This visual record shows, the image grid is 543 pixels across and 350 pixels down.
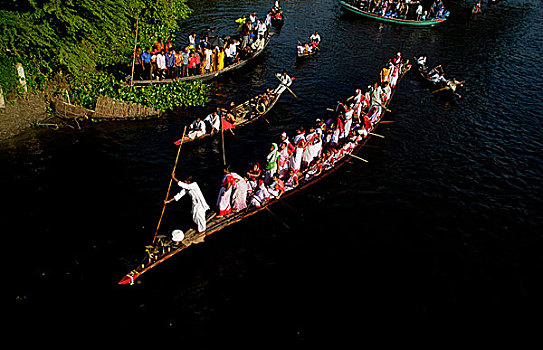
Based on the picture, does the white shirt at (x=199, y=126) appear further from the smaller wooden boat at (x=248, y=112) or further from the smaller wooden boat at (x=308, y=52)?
the smaller wooden boat at (x=308, y=52)

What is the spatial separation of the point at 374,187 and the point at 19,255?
66.3ft

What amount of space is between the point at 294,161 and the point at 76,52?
1842cm

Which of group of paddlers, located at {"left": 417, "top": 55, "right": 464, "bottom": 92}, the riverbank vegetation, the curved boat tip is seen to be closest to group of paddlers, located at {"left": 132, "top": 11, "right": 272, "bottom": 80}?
the riverbank vegetation

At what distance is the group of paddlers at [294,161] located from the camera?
17645 mm

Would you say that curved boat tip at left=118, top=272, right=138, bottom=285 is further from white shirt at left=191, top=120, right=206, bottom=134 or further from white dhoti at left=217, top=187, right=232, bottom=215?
white shirt at left=191, top=120, right=206, bottom=134

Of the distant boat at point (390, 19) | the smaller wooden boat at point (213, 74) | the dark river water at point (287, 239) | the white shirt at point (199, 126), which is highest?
the distant boat at point (390, 19)

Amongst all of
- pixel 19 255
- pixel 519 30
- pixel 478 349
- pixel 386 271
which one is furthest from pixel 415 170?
pixel 519 30

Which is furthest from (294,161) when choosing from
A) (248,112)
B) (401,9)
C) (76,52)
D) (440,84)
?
(401,9)

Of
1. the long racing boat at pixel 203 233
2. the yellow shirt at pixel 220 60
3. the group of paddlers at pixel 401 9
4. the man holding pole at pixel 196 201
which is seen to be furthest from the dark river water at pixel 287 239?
the group of paddlers at pixel 401 9

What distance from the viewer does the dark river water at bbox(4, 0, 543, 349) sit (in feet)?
50.0

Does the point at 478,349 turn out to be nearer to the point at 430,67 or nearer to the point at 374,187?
the point at 374,187

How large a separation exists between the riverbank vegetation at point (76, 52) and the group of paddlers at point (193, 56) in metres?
1.52

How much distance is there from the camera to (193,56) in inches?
1289

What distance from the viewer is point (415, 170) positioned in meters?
25.0
